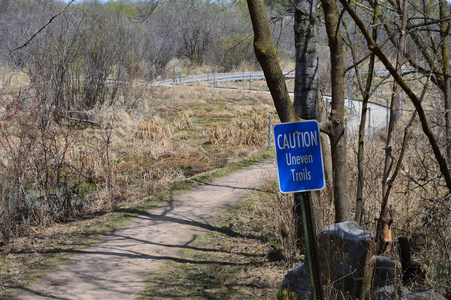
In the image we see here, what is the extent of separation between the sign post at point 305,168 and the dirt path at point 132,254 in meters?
3.02

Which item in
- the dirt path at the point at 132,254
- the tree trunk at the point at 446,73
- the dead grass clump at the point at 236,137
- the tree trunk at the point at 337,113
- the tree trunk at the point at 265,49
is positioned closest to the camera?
the tree trunk at the point at 265,49

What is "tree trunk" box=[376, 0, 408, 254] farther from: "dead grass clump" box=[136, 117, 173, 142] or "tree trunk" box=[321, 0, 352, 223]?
"dead grass clump" box=[136, 117, 173, 142]

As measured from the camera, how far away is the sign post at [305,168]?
10.5 ft

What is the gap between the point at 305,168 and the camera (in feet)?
10.6

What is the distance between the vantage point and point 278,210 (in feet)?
23.3

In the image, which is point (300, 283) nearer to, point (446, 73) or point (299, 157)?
point (299, 157)

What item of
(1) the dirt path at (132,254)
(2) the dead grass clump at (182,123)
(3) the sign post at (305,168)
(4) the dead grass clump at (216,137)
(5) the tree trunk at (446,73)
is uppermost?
(5) the tree trunk at (446,73)

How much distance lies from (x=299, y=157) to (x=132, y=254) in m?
4.33

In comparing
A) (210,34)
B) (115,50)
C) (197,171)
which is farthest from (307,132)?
(210,34)

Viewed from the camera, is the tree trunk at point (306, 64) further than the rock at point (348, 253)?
Yes

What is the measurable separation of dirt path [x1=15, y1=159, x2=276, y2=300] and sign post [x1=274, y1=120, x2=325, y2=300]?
3.02 m

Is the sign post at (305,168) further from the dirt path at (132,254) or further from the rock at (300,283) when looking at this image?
the dirt path at (132,254)

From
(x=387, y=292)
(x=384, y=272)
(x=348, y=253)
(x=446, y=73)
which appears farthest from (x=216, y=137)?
(x=387, y=292)

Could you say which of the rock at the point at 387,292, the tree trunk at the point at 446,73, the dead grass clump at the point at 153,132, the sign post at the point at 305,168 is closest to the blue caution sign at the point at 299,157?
the sign post at the point at 305,168
